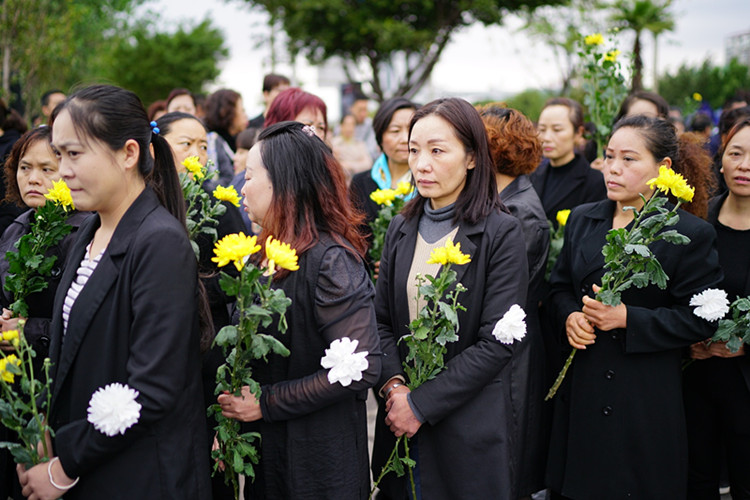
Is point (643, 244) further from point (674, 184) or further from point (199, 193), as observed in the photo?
point (199, 193)

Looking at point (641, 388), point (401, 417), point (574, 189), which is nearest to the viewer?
point (401, 417)

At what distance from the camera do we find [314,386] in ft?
7.62

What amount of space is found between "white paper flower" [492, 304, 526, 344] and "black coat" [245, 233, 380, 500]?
0.53 meters

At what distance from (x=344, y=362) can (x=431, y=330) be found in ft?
1.45

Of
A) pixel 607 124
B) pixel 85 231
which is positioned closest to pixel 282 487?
pixel 85 231

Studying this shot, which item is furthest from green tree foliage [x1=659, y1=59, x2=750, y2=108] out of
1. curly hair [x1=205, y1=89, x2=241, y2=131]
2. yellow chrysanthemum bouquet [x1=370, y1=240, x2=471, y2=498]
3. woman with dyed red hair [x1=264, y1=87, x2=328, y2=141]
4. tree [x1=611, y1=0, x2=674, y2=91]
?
yellow chrysanthemum bouquet [x1=370, y1=240, x2=471, y2=498]

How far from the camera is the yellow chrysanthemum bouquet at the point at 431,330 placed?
2.46 m

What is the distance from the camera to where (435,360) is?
2611mm

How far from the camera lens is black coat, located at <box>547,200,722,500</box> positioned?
119 inches

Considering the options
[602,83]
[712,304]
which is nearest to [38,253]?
[712,304]

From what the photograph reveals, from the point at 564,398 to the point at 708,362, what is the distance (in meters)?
0.75

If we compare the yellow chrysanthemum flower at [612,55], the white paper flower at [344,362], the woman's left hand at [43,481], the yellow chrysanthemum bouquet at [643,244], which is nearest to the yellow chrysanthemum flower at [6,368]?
the woman's left hand at [43,481]

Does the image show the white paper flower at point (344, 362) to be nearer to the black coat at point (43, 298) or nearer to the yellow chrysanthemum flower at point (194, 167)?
the yellow chrysanthemum flower at point (194, 167)

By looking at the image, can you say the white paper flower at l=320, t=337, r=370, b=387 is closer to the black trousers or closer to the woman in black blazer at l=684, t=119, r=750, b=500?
the woman in black blazer at l=684, t=119, r=750, b=500
